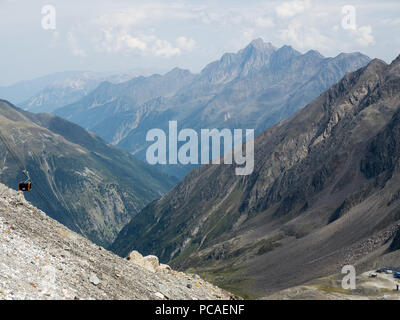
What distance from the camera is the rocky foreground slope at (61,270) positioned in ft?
125

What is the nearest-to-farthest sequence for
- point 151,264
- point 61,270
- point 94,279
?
1. point 61,270
2. point 94,279
3. point 151,264

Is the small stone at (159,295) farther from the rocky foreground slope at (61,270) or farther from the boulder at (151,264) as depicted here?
the boulder at (151,264)

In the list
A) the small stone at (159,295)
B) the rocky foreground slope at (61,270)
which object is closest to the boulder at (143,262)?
the rocky foreground slope at (61,270)

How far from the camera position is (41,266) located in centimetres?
4091

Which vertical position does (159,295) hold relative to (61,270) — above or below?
below

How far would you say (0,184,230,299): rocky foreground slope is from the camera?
38125 millimetres

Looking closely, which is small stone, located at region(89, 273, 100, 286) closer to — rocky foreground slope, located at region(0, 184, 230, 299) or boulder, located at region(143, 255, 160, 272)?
rocky foreground slope, located at region(0, 184, 230, 299)

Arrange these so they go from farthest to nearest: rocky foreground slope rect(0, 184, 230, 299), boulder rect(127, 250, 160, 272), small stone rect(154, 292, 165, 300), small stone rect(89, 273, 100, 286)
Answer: boulder rect(127, 250, 160, 272) → small stone rect(154, 292, 165, 300) → small stone rect(89, 273, 100, 286) → rocky foreground slope rect(0, 184, 230, 299)

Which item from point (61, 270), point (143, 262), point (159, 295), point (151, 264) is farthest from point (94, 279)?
point (151, 264)

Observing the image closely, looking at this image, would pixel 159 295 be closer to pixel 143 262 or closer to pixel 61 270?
pixel 61 270

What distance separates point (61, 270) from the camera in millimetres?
42125

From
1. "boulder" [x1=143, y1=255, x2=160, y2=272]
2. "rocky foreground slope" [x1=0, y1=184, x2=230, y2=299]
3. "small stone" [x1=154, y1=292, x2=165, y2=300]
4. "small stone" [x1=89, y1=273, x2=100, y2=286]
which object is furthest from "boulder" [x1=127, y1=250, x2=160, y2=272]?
"small stone" [x1=89, y1=273, x2=100, y2=286]

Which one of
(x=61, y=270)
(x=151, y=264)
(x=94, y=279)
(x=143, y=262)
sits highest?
(x=61, y=270)
